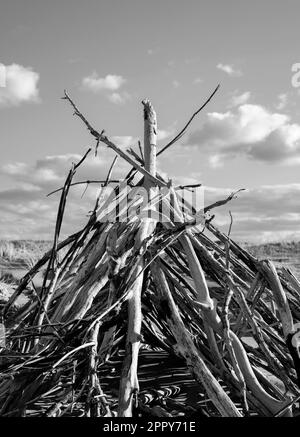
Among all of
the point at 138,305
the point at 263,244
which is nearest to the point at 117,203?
the point at 138,305

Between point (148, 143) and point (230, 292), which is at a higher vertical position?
point (148, 143)

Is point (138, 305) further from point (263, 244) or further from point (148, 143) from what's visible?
point (263, 244)

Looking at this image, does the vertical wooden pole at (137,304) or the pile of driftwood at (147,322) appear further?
the pile of driftwood at (147,322)

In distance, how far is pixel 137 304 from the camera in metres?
2.64

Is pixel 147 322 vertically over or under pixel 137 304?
under

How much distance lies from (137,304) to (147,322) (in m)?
0.87

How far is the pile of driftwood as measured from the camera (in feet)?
7.87

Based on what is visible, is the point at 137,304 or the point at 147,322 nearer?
the point at 137,304

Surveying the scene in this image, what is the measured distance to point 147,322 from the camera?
3477 millimetres

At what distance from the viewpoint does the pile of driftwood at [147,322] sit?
240cm

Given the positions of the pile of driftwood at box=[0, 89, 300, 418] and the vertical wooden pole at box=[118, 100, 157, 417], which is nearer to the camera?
the vertical wooden pole at box=[118, 100, 157, 417]

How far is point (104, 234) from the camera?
3078 millimetres
